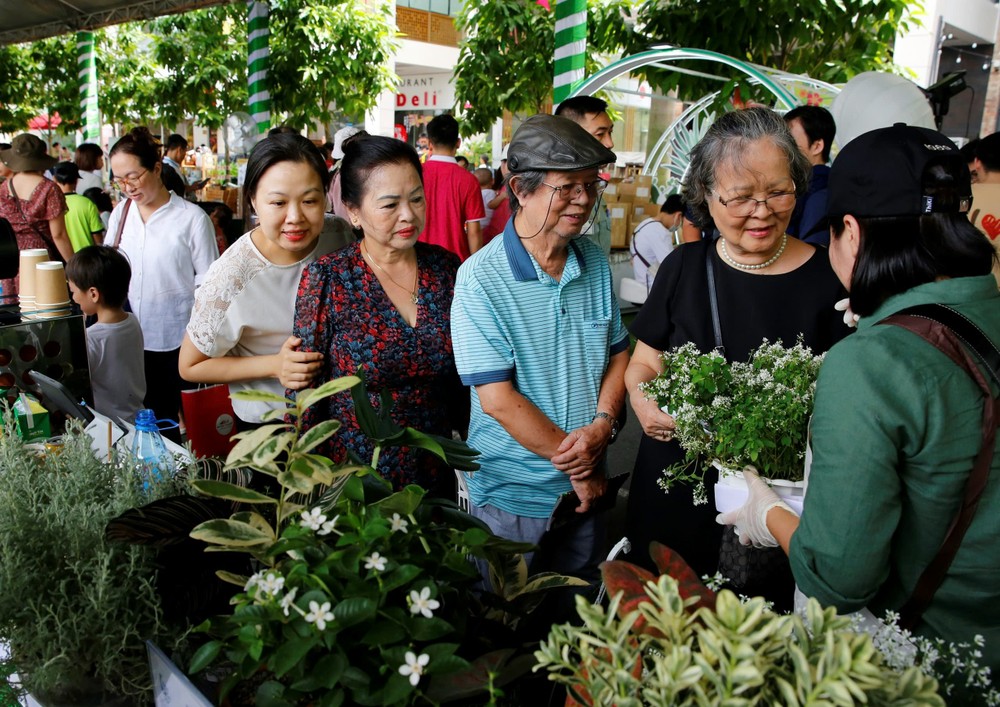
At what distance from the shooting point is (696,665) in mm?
714

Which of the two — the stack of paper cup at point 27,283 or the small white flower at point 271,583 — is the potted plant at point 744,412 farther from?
the stack of paper cup at point 27,283

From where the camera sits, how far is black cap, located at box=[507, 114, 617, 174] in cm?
203

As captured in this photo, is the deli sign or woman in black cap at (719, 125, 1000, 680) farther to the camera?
the deli sign

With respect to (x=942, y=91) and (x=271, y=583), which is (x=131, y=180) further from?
(x=942, y=91)

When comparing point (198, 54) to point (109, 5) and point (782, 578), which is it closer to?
point (109, 5)

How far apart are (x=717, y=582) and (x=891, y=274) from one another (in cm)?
59

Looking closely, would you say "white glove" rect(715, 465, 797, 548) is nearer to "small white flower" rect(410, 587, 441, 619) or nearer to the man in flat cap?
the man in flat cap

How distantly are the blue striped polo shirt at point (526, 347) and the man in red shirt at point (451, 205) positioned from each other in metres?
3.61

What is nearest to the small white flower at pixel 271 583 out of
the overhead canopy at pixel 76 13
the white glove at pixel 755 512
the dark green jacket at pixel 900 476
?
the dark green jacket at pixel 900 476

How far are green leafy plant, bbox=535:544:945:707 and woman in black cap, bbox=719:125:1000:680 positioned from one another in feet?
1.57

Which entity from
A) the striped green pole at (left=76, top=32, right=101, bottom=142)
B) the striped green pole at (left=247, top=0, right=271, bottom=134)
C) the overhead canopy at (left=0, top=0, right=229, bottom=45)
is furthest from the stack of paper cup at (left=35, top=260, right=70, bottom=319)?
the striped green pole at (left=76, top=32, right=101, bottom=142)

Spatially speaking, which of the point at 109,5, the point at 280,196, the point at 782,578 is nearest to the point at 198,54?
the point at 109,5

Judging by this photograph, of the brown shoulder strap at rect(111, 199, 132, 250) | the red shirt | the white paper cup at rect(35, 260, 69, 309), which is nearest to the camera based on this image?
the white paper cup at rect(35, 260, 69, 309)

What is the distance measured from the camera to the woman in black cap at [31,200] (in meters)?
5.39
